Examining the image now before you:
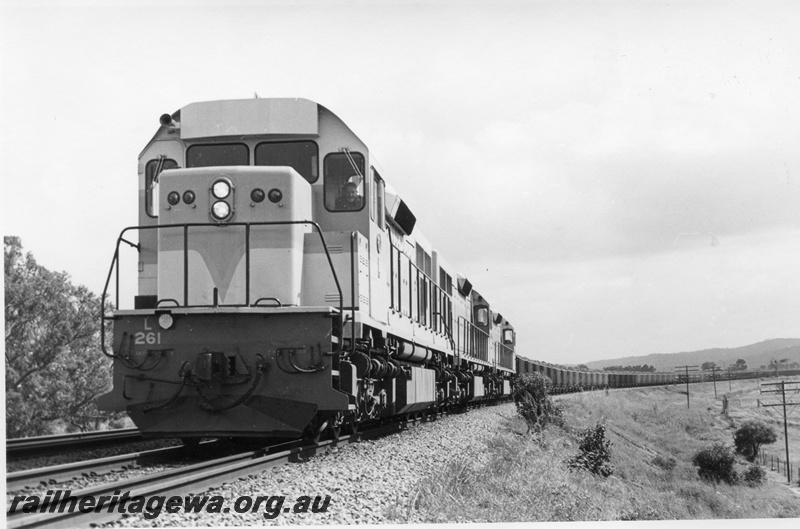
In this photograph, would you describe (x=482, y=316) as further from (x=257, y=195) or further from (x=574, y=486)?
(x=257, y=195)

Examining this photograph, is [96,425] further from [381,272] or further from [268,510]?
[268,510]

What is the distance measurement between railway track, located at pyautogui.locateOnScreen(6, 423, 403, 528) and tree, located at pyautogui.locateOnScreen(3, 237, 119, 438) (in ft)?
25.2

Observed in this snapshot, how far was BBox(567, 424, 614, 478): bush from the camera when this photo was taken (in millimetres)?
13438

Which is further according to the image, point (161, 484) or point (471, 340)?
point (471, 340)

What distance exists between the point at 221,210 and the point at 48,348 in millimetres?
8620

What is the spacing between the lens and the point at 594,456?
14.3m

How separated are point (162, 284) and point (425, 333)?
631 centimetres

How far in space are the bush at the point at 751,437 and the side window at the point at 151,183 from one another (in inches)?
1506

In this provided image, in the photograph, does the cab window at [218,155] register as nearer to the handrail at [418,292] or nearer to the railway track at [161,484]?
the handrail at [418,292]

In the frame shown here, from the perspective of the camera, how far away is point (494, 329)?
88.8 feet

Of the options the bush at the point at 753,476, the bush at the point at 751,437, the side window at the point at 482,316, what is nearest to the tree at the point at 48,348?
the side window at the point at 482,316

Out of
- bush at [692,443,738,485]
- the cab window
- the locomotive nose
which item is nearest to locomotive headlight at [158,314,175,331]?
the locomotive nose

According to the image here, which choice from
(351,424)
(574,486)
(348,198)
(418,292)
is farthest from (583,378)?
(348,198)

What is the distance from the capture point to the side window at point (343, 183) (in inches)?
356
